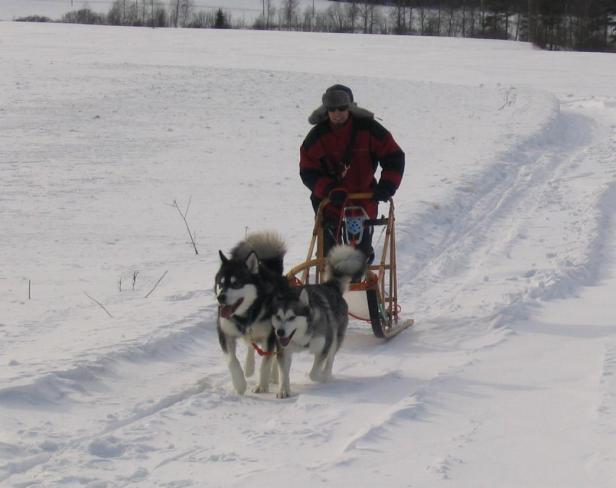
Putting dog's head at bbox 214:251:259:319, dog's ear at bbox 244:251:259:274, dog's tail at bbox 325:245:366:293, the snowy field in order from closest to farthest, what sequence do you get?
1. the snowy field
2. dog's head at bbox 214:251:259:319
3. dog's ear at bbox 244:251:259:274
4. dog's tail at bbox 325:245:366:293

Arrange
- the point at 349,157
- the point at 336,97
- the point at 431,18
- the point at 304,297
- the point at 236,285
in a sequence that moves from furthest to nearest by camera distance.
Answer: the point at 431,18 → the point at 349,157 → the point at 336,97 → the point at 304,297 → the point at 236,285

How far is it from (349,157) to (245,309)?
1.77 meters

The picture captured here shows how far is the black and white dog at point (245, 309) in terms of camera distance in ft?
17.9

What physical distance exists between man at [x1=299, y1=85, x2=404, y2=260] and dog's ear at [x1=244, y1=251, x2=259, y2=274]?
1.27 meters

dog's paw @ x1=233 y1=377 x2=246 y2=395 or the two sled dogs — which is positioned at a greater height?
the two sled dogs

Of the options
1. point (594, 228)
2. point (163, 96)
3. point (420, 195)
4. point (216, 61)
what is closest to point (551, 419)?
point (594, 228)

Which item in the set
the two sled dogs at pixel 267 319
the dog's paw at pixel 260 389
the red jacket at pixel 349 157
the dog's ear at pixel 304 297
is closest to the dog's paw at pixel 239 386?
the two sled dogs at pixel 267 319

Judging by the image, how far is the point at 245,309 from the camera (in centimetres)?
551

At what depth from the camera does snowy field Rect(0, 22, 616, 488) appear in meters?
4.45

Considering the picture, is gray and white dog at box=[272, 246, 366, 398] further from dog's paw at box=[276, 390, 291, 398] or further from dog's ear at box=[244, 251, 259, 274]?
dog's ear at box=[244, 251, 259, 274]

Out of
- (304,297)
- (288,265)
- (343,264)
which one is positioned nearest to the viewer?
(304,297)

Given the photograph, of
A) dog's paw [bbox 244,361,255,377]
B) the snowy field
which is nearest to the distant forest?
the snowy field

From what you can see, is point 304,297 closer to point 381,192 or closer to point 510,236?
point 381,192

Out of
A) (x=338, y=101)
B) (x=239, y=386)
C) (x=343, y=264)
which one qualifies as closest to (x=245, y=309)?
(x=239, y=386)
